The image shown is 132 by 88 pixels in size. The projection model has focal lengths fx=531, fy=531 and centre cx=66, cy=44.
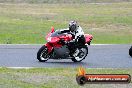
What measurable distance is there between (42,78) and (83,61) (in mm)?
4821

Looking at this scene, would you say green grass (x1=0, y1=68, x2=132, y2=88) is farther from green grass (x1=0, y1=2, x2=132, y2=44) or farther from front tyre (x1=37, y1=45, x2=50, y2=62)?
green grass (x1=0, y1=2, x2=132, y2=44)

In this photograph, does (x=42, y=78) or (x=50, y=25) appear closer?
(x=42, y=78)

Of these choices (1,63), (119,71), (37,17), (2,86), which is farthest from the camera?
(37,17)

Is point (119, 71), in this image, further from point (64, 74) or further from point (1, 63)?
point (1, 63)

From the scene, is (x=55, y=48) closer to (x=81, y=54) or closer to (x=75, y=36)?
(x=75, y=36)

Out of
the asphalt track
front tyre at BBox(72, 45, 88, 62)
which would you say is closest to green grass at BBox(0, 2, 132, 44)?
the asphalt track

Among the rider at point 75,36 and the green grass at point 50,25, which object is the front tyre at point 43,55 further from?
the green grass at point 50,25

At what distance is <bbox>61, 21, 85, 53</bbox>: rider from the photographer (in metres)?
17.5

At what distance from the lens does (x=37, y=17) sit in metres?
38.9

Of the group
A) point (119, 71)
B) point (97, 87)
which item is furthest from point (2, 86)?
point (119, 71)

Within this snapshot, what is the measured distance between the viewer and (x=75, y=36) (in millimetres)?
17531

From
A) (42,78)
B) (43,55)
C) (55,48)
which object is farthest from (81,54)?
(42,78)

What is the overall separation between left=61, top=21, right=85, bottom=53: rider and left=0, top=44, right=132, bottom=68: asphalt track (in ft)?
1.94

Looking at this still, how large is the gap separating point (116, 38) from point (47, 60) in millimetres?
10126
